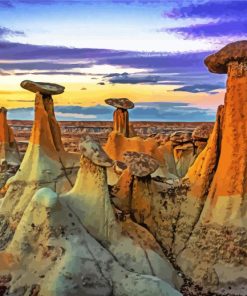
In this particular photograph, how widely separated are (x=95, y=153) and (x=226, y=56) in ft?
11.0

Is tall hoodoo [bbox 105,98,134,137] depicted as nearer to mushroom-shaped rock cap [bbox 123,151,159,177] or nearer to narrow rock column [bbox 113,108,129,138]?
narrow rock column [bbox 113,108,129,138]

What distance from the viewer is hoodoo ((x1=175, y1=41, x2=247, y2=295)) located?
11930mm

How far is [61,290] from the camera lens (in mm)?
9695

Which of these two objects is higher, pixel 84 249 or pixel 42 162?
pixel 42 162

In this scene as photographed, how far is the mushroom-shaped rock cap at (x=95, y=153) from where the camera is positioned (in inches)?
460

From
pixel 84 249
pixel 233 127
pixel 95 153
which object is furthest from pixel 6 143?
pixel 84 249

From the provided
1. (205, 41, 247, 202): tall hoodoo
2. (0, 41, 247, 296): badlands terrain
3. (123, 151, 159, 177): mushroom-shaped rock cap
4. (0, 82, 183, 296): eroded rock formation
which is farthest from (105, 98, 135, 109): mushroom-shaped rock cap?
(0, 82, 183, 296): eroded rock formation

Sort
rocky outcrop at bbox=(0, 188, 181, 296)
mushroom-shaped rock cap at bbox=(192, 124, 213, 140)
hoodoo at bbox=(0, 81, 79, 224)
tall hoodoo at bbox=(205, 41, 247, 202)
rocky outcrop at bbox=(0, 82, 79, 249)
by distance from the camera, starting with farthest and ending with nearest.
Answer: mushroom-shaped rock cap at bbox=(192, 124, 213, 140), hoodoo at bbox=(0, 81, 79, 224), rocky outcrop at bbox=(0, 82, 79, 249), tall hoodoo at bbox=(205, 41, 247, 202), rocky outcrop at bbox=(0, 188, 181, 296)

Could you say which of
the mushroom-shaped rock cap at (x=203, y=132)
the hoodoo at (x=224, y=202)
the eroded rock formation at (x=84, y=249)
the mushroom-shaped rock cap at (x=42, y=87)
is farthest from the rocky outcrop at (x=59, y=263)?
→ the mushroom-shaped rock cap at (x=203, y=132)

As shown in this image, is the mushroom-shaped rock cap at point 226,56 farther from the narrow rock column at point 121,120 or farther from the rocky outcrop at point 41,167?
the narrow rock column at point 121,120

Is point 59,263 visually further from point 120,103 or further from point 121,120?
point 121,120

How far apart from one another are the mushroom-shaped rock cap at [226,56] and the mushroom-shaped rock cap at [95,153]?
3042 mm

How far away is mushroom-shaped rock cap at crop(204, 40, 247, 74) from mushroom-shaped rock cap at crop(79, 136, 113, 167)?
304cm

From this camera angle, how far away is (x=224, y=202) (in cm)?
1229
